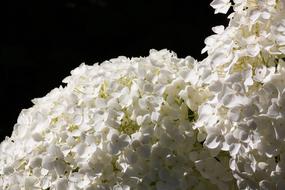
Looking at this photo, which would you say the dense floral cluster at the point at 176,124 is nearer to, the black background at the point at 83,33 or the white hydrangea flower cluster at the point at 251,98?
the white hydrangea flower cluster at the point at 251,98

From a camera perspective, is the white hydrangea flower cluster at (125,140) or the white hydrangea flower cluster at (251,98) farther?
the white hydrangea flower cluster at (125,140)

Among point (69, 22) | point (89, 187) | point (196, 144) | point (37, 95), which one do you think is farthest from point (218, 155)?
point (69, 22)

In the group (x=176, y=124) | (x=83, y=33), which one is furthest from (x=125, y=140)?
(x=83, y=33)

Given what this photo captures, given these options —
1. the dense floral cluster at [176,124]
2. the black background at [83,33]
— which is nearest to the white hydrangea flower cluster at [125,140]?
the dense floral cluster at [176,124]

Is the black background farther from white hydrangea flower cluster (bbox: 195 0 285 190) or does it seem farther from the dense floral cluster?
white hydrangea flower cluster (bbox: 195 0 285 190)

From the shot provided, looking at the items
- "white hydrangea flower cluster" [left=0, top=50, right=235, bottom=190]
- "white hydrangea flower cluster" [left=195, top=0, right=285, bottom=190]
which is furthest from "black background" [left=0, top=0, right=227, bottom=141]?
"white hydrangea flower cluster" [left=195, top=0, right=285, bottom=190]

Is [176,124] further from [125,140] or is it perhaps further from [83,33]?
[83,33]

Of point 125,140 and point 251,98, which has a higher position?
point 125,140

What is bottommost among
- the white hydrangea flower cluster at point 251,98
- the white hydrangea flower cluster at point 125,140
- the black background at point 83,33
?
the white hydrangea flower cluster at point 251,98
